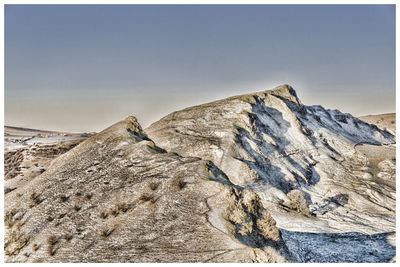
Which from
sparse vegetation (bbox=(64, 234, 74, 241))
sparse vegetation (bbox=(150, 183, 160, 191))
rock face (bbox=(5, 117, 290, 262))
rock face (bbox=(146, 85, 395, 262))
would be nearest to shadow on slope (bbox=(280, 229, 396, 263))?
rock face (bbox=(146, 85, 395, 262))

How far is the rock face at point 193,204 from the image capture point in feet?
75.4

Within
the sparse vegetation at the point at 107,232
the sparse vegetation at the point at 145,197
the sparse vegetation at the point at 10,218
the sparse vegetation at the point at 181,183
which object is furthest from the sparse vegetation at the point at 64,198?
the sparse vegetation at the point at 181,183

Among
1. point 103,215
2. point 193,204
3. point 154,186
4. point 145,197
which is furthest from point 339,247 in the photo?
point 103,215

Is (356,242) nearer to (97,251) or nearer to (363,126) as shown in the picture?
(97,251)

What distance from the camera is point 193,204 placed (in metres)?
24.8

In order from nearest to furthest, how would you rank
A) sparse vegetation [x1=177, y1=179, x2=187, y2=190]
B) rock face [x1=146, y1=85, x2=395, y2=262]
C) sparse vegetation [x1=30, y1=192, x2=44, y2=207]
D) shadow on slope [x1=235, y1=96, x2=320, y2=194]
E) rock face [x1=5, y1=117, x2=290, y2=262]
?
rock face [x1=5, y1=117, x2=290, y2=262] → sparse vegetation [x1=177, y1=179, x2=187, y2=190] → sparse vegetation [x1=30, y1=192, x2=44, y2=207] → rock face [x1=146, y1=85, x2=395, y2=262] → shadow on slope [x1=235, y1=96, x2=320, y2=194]

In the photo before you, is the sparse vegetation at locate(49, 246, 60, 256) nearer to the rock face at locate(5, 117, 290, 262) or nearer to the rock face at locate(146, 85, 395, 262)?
the rock face at locate(5, 117, 290, 262)

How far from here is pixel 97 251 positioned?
910 inches

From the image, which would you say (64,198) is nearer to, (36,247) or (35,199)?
(35,199)

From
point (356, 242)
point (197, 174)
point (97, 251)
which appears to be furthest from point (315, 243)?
point (97, 251)

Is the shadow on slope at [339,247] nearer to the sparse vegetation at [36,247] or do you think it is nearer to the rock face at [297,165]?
the rock face at [297,165]

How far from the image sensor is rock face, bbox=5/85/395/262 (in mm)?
22984

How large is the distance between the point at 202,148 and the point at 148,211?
98.7 feet

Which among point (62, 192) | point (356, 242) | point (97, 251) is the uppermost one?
point (62, 192)
